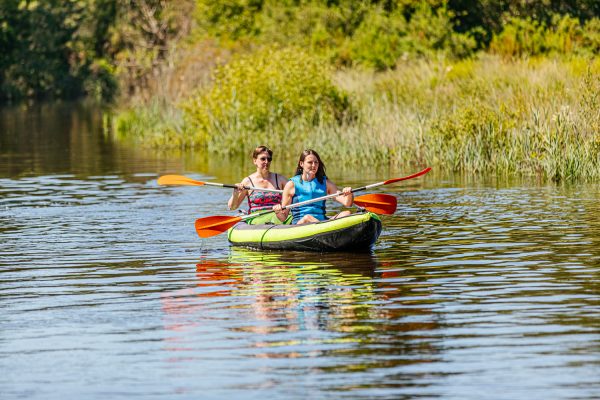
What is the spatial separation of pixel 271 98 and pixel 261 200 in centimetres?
1614

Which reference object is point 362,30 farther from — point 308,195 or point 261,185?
point 308,195

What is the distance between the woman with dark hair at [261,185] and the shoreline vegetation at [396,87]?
7.29 m

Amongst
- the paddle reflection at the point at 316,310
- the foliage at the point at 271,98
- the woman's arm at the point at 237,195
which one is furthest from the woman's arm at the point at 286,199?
the foliage at the point at 271,98

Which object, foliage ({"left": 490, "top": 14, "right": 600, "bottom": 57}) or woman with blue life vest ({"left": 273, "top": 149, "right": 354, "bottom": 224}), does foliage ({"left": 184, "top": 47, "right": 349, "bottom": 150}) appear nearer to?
foliage ({"left": 490, "top": 14, "right": 600, "bottom": 57})

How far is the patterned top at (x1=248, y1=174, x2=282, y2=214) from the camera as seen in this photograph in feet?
55.2

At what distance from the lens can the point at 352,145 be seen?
90.9 feet

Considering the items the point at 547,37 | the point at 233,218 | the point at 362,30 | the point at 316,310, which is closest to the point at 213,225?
the point at 233,218

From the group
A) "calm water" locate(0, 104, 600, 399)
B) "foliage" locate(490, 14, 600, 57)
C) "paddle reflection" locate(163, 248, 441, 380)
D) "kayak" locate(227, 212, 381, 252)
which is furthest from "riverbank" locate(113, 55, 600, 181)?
"paddle reflection" locate(163, 248, 441, 380)

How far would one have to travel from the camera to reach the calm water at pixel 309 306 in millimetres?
8547

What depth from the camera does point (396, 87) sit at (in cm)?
3105

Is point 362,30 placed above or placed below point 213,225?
above

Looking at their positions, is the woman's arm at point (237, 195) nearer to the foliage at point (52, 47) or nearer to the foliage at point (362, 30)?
the foliage at point (362, 30)

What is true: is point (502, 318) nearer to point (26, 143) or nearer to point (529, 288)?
point (529, 288)

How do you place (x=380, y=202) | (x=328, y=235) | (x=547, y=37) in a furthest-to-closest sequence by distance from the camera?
(x=547, y=37)
(x=380, y=202)
(x=328, y=235)
